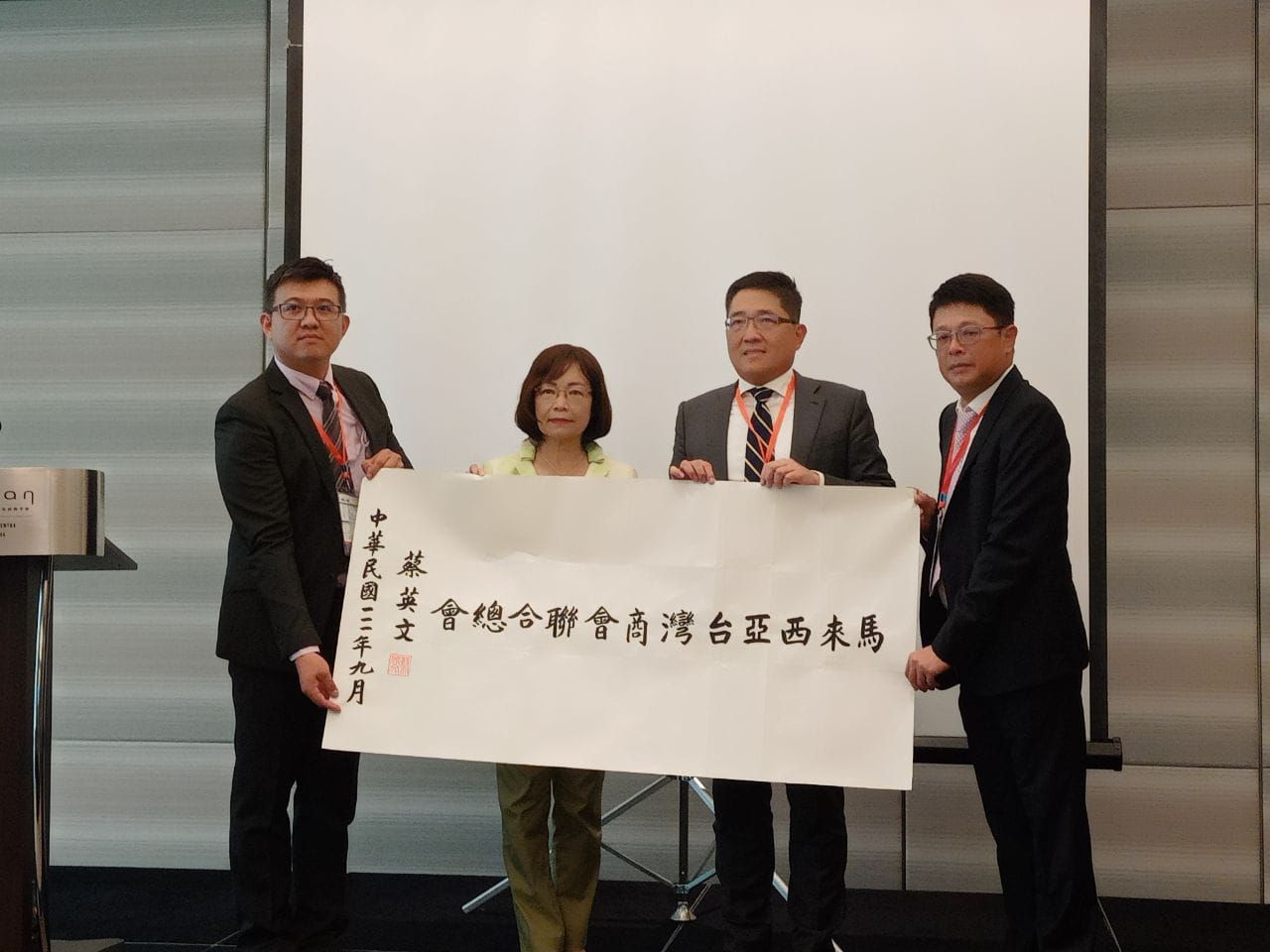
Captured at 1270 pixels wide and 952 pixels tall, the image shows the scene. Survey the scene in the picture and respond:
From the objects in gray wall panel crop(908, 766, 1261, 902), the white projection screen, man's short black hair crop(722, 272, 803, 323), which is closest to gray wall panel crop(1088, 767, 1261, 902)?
gray wall panel crop(908, 766, 1261, 902)

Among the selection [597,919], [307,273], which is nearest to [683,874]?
[597,919]

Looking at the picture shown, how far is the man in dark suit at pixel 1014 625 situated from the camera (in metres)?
2.38

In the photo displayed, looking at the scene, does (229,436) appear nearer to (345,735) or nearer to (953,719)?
(345,735)

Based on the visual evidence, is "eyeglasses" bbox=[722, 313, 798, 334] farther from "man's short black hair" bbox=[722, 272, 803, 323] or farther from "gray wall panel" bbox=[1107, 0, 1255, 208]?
"gray wall panel" bbox=[1107, 0, 1255, 208]

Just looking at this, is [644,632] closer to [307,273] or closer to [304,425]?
[304,425]

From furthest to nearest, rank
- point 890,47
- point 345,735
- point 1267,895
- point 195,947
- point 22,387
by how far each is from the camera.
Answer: point 22,387
point 1267,895
point 890,47
point 195,947
point 345,735

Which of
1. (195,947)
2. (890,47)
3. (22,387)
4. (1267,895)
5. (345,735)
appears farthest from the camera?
(22,387)

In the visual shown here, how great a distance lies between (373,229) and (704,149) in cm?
104

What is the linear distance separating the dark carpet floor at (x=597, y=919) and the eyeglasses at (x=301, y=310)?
1713 millimetres

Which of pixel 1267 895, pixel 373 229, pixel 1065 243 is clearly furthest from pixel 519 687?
pixel 1267 895

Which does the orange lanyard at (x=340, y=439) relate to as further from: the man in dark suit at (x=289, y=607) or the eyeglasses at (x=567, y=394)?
the eyeglasses at (x=567, y=394)

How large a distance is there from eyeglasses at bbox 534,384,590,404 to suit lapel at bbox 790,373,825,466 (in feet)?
1.70

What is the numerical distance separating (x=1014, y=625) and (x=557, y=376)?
121cm

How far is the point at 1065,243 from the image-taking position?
319 cm
